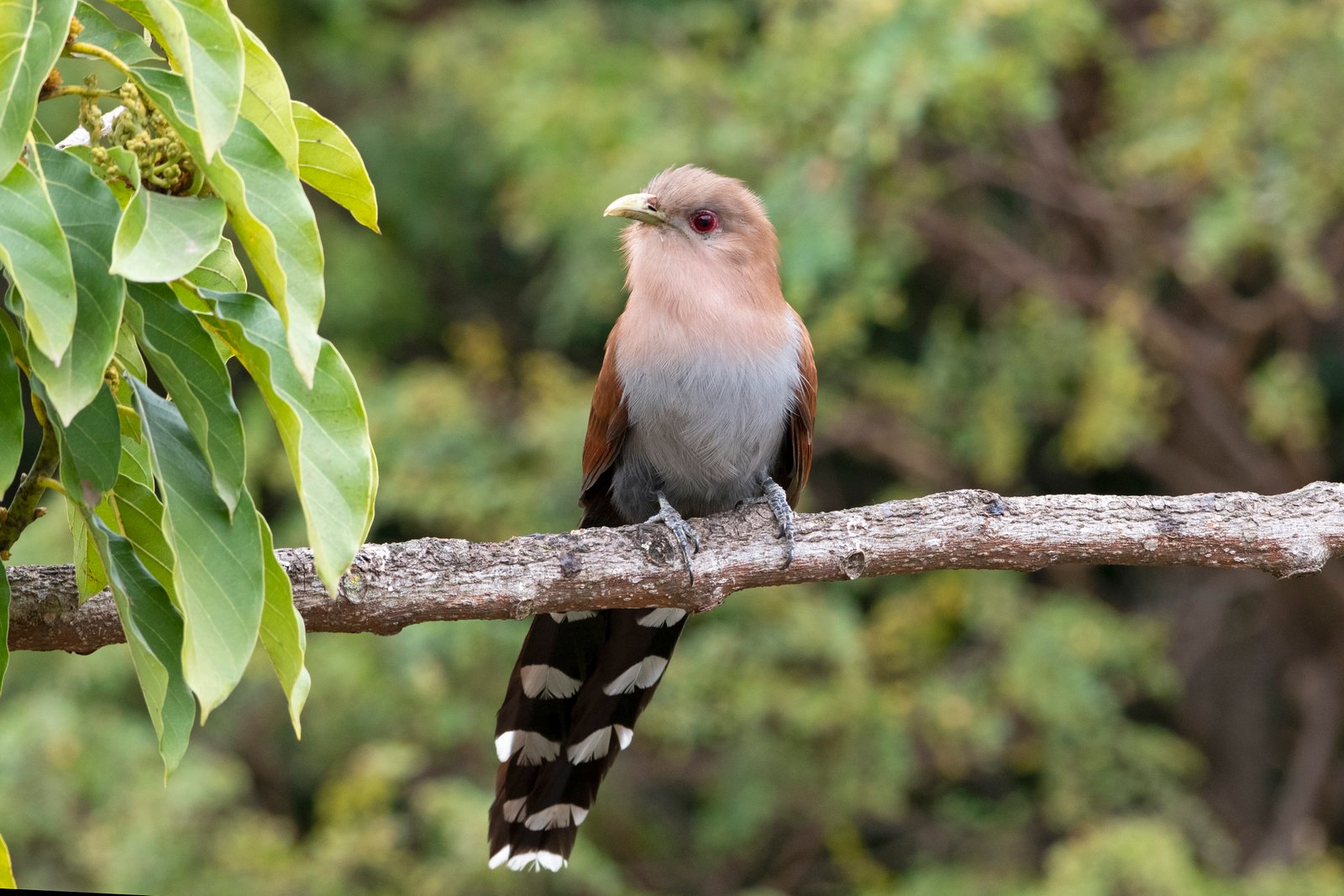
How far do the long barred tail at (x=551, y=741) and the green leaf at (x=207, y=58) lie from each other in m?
1.83

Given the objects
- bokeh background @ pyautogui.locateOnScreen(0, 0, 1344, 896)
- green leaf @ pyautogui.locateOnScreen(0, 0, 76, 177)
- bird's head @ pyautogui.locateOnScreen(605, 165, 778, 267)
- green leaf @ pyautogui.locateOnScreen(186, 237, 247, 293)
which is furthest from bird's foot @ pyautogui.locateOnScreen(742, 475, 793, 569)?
bokeh background @ pyautogui.locateOnScreen(0, 0, 1344, 896)

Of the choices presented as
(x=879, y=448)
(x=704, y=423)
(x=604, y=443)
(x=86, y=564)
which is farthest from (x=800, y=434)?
(x=879, y=448)

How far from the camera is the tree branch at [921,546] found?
88.1 inches

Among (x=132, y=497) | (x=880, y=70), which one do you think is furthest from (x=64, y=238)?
(x=880, y=70)

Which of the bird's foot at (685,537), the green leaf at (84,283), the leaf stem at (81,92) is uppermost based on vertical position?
the leaf stem at (81,92)

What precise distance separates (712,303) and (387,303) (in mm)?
4213

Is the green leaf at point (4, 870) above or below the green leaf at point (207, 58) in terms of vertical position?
below

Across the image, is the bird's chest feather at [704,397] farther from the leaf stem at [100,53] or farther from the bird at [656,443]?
the leaf stem at [100,53]

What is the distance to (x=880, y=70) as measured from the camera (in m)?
4.55

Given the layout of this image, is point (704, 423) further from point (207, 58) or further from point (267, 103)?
point (207, 58)

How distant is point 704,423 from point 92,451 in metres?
1.74

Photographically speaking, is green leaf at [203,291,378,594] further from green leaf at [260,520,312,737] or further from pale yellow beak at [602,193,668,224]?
pale yellow beak at [602,193,668,224]

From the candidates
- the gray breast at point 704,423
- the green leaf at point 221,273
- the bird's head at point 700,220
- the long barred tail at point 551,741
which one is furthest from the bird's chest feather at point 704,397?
the green leaf at point 221,273

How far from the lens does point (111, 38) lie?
4.94 feet
